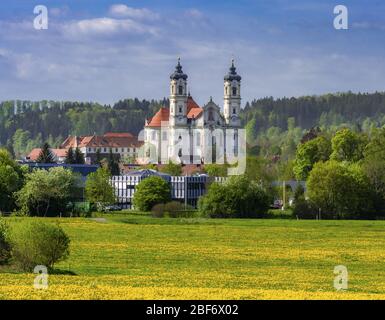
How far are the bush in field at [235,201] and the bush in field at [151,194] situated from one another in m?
8.57

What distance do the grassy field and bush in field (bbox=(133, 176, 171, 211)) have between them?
2293 centimetres

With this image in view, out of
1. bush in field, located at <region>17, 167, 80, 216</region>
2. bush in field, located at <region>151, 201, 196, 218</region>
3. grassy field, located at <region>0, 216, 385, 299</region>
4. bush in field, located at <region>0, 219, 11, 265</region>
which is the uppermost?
bush in field, located at <region>17, 167, 80, 216</region>

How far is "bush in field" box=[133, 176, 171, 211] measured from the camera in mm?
114625

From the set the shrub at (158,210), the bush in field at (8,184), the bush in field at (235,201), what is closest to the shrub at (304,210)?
the bush in field at (235,201)

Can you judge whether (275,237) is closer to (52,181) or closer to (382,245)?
(382,245)

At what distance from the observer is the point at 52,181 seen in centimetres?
→ 10588

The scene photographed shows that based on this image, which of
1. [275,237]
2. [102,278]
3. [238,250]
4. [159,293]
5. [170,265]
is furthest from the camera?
[275,237]

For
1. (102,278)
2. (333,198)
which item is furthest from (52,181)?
(102,278)

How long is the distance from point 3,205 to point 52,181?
5461 mm

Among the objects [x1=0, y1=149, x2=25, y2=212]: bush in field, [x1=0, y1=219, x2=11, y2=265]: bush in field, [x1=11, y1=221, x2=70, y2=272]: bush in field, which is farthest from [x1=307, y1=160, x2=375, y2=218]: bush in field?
[x1=0, y1=219, x2=11, y2=265]: bush in field

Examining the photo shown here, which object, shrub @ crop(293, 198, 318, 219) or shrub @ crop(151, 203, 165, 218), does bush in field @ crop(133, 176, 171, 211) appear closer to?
shrub @ crop(151, 203, 165, 218)

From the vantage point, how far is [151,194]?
115m

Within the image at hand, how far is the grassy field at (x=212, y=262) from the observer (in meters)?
31.8
